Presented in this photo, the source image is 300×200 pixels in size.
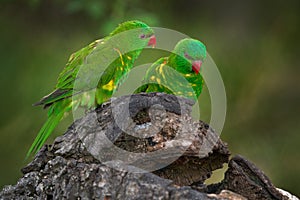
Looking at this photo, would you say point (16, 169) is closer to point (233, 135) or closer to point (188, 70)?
point (233, 135)

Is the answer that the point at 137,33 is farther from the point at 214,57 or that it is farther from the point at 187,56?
the point at 214,57

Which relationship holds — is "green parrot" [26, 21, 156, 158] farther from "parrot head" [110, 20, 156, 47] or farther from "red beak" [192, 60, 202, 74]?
"red beak" [192, 60, 202, 74]

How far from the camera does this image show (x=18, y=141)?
3.34 meters

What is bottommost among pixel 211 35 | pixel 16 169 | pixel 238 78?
pixel 16 169

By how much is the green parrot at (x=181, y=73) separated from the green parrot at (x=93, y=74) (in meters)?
0.10

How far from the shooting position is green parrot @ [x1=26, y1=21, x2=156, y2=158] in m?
1.82

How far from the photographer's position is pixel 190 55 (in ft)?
6.32

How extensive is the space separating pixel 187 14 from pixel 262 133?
846mm

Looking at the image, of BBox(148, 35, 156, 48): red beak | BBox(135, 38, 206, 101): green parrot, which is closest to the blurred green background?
BBox(148, 35, 156, 48): red beak

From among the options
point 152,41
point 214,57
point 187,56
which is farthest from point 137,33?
point 214,57

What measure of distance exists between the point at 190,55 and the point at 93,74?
1.05 ft

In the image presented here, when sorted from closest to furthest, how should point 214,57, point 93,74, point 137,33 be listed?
point 93,74, point 137,33, point 214,57

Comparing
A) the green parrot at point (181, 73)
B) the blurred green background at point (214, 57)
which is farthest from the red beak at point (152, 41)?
the blurred green background at point (214, 57)

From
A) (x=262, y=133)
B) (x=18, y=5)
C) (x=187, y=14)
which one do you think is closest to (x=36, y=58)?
(x=18, y=5)
